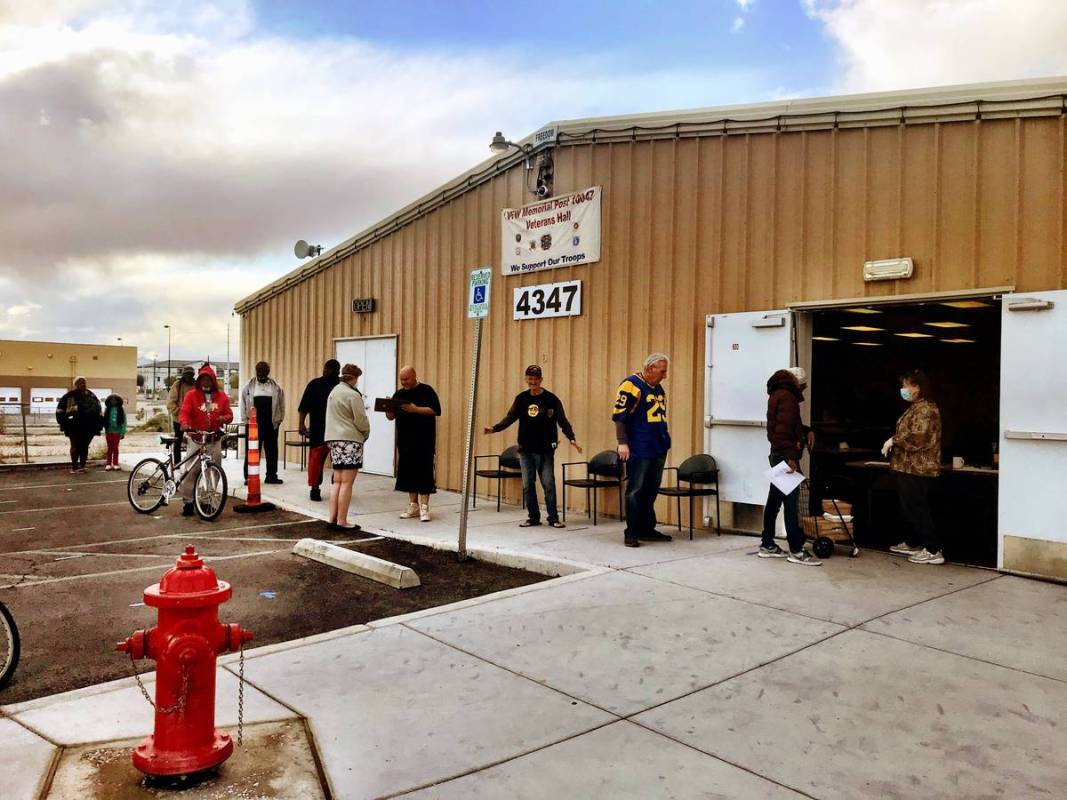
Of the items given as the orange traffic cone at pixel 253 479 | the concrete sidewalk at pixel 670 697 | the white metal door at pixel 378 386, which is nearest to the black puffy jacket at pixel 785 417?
the concrete sidewalk at pixel 670 697

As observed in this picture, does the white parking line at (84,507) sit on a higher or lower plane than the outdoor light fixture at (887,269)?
lower

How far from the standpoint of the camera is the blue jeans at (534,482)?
888 cm

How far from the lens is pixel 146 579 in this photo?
6.53 meters

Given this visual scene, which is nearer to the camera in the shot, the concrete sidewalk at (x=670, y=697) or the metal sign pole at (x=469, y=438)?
the concrete sidewalk at (x=670, y=697)

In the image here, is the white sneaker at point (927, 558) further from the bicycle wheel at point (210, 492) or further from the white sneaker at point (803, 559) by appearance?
the bicycle wheel at point (210, 492)

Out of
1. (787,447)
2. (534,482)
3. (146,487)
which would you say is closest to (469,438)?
(534,482)

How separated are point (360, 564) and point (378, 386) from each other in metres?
7.03

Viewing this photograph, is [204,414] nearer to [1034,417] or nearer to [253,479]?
[253,479]

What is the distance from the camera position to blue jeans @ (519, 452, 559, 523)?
8.88 meters

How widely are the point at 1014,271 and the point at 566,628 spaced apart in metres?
4.74

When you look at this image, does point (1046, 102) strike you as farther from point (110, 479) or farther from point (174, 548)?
point (110, 479)

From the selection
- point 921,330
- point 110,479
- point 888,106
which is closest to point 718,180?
point 888,106

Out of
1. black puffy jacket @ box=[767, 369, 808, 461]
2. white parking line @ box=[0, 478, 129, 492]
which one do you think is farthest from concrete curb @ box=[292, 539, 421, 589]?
white parking line @ box=[0, 478, 129, 492]

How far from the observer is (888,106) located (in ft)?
23.9
